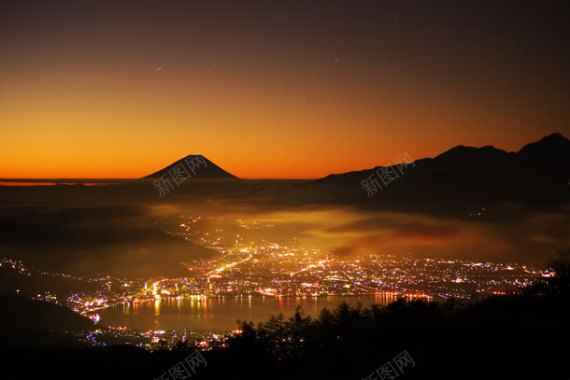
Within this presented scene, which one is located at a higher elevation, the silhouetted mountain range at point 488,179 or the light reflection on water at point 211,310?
the silhouetted mountain range at point 488,179

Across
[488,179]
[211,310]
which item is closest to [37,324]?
[211,310]

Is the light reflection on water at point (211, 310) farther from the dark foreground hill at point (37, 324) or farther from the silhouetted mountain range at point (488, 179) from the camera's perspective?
the silhouetted mountain range at point (488, 179)

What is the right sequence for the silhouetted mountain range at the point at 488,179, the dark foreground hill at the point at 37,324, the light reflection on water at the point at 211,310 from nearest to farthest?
the dark foreground hill at the point at 37,324 < the light reflection on water at the point at 211,310 < the silhouetted mountain range at the point at 488,179

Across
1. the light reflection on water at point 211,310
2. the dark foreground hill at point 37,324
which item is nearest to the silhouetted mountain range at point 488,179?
the light reflection on water at point 211,310

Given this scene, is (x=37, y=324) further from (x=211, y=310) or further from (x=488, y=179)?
(x=488, y=179)

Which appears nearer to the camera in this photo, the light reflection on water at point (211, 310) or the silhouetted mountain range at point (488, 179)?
the light reflection on water at point (211, 310)

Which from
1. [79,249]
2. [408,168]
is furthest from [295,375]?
[408,168]

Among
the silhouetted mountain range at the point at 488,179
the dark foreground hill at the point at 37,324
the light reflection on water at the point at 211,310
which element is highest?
the silhouetted mountain range at the point at 488,179

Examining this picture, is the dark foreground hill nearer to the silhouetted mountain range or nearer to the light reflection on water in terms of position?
the light reflection on water

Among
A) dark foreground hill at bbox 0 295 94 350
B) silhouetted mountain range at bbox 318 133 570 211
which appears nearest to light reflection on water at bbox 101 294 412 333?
dark foreground hill at bbox 0 295 94 350
